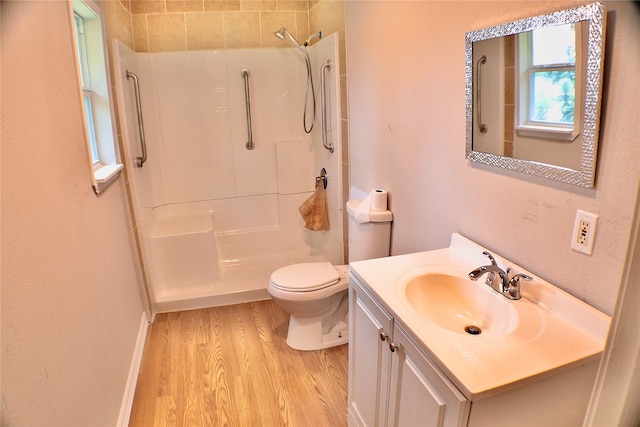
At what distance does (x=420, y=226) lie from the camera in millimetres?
2014

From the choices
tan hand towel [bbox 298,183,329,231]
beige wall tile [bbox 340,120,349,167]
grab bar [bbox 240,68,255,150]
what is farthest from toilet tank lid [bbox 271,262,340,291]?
grab bar [bbox 240,68,255,150]

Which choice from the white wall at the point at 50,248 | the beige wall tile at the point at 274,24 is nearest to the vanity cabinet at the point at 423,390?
the white wall at the point at 50,248

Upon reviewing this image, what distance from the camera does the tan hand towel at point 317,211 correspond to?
129 inches

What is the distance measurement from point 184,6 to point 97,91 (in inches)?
49.3

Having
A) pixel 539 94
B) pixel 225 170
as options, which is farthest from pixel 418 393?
pixel 225 170

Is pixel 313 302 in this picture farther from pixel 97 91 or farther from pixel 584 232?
pixel 97 91

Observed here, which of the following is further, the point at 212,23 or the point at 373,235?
the point at 212,23

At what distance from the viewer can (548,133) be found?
1244mm

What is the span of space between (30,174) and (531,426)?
156 centimetres

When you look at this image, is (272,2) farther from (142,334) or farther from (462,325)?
(462,325)

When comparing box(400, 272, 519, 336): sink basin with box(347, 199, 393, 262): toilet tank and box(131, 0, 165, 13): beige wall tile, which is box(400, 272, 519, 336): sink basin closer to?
box(347, 199, 393, 262): toilet tank

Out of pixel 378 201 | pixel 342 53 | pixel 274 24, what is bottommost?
pixel 378 201

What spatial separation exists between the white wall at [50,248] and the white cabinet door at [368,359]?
3.34ft

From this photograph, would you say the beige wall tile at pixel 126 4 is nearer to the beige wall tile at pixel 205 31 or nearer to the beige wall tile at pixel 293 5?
the beige wall tile at pixel 205 31
